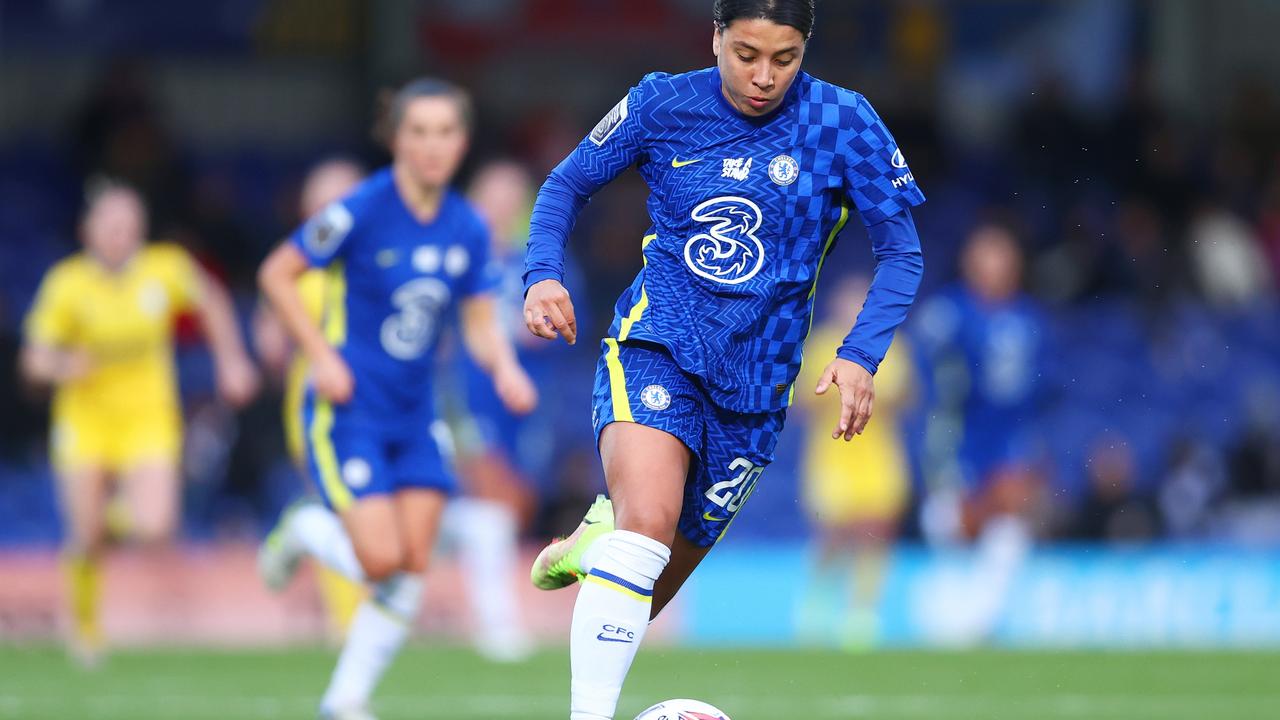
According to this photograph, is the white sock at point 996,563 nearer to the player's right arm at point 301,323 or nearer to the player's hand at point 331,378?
the player's right arm at point 301,323

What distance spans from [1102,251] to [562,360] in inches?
181

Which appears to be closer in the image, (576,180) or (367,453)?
(576,180)

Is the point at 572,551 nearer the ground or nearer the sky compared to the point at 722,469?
nearer the ground

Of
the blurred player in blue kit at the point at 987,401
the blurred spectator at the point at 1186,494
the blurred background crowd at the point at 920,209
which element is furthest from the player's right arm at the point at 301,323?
the blurred spectator at the point at 1186,494

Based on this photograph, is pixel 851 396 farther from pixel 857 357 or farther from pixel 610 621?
pixel 610 621

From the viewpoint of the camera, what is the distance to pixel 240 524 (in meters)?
14.1

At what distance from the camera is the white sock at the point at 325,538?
25.9 ft

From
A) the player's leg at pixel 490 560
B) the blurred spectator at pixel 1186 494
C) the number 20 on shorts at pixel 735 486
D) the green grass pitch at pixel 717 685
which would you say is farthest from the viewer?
the blurred spectator at pixel 1186 494

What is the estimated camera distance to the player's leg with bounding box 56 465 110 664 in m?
11.0

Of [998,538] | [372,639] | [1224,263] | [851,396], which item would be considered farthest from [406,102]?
[1224,263]

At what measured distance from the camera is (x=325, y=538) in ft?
26.5

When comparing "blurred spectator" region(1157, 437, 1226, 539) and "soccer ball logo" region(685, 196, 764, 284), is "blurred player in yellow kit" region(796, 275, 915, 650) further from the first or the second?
"soccer ball logo" region(685, 196, 764, 284)

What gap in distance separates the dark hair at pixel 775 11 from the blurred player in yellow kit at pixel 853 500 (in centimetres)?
841

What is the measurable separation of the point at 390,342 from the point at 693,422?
2.73 meters
